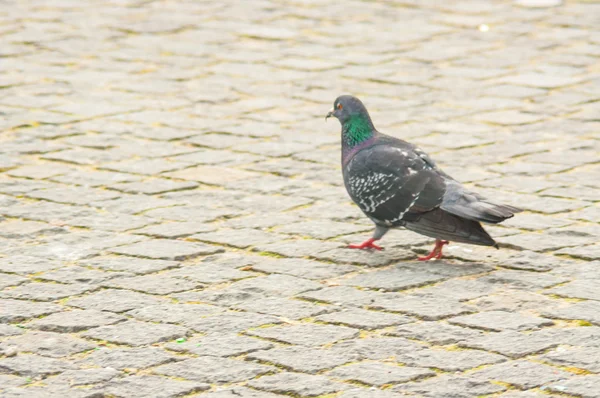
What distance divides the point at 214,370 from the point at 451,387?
0.96 meters

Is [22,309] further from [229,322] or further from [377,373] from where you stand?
[377,373]

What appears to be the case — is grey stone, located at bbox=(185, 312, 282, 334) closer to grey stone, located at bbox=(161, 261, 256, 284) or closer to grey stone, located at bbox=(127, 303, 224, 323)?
grey stone, located at bbox=(127, 303, 224, 323)

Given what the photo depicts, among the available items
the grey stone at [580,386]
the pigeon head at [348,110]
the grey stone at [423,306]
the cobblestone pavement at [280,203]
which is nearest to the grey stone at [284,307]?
the cobblestone pavement at [280,203]

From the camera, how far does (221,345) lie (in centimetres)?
523

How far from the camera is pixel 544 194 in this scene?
7457 mm

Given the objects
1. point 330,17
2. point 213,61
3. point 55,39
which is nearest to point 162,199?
point 213,61

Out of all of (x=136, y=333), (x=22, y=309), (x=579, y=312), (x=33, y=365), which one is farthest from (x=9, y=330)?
(x=579, y=312)

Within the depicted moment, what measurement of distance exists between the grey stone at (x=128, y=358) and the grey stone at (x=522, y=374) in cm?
129

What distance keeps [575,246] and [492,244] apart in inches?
24.6

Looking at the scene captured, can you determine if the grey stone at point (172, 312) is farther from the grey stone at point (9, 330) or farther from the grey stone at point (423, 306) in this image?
the grey stone at point (423, 306)

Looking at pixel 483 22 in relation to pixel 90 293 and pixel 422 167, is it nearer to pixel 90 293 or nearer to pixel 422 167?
pixel 422 167

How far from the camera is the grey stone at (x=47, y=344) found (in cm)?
513

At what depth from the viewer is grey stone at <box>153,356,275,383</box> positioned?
487 cm

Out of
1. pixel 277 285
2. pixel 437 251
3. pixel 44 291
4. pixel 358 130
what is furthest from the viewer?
pixel 358 130
